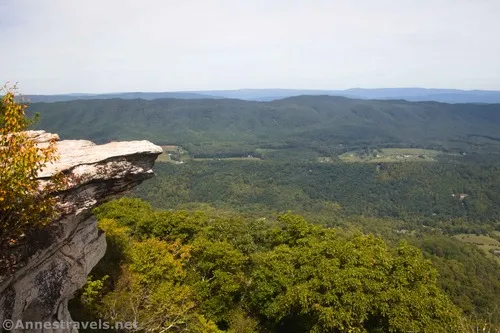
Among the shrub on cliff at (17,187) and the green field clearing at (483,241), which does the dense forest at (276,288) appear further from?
the green field clearing at (483,241)

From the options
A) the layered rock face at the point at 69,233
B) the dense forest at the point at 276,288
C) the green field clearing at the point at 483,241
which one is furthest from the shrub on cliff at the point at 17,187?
the green field clearing at the point at 483,241

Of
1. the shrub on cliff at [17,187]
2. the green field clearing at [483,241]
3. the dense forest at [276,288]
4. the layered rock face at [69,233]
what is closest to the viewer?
the shrub on cliff at [17,187]

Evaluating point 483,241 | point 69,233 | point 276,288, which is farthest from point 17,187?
point 483,241

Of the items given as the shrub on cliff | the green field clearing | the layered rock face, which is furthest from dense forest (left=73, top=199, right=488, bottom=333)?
the green field clearing

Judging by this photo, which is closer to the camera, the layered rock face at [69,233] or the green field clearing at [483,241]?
the layered rock face at [69,233]

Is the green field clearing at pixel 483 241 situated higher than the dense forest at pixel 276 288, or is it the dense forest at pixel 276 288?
the dense forest at pixel 276 288

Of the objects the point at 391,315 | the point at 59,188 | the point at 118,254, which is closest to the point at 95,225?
the point at 59,188
